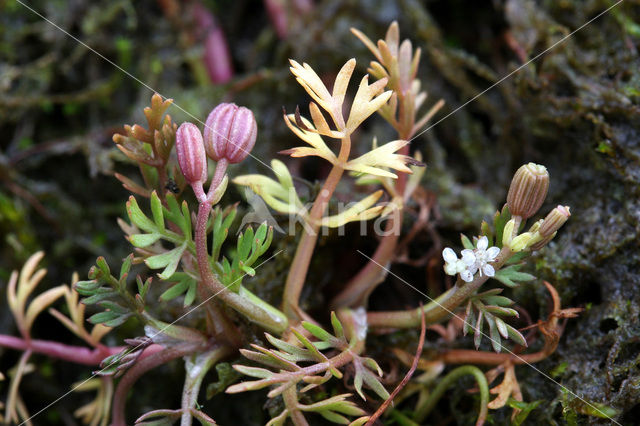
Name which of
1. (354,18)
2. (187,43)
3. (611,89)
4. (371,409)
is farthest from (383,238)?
(187,43)

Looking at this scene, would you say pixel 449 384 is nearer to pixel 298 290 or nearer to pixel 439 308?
pixel 439 308

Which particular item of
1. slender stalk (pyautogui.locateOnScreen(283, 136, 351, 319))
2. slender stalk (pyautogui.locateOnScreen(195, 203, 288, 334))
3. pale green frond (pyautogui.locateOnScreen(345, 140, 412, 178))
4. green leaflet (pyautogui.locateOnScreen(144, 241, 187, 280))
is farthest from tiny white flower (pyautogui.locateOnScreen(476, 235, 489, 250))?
green leaflet (pyautogui.locateOnScreen(144, 241, 187, 280))

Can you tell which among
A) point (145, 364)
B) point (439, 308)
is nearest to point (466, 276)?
point (439, 308)

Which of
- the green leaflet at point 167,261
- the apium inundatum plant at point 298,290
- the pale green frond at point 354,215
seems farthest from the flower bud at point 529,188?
the green leaflet at point 167,261

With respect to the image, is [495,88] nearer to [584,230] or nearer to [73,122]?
[584,230]

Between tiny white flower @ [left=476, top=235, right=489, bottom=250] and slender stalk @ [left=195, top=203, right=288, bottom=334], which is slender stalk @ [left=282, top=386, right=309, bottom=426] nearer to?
slender stalk @ [left=195, top=203, right=288, bottom=334]

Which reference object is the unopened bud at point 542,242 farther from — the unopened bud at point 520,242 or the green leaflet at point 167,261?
the green leaflet at point 167,261
